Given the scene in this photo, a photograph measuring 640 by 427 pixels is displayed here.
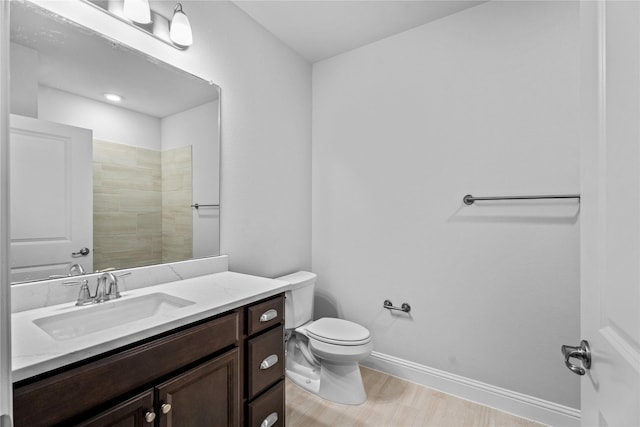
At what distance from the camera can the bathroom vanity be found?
729 millimetres

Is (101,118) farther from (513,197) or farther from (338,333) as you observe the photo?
(513,197)

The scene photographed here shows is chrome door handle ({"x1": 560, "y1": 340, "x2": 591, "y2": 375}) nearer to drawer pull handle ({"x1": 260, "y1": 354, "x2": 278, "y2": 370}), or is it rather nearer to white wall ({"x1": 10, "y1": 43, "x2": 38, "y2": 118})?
drawer pull handle ({"x1": 260, "y1": 354, "x2": 278, "y2": 370})

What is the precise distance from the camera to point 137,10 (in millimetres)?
1354

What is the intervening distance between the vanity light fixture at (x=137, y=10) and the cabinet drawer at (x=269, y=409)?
1.78 m

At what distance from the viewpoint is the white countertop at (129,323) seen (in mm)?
720

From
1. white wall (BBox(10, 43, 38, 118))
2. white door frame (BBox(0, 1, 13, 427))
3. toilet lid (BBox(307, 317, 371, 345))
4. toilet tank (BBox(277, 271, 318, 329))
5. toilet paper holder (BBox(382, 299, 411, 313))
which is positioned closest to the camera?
white door frame (BBox(0, 1, 13, 427))

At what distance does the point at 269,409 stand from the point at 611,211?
1.43 m

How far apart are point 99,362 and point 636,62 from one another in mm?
1296

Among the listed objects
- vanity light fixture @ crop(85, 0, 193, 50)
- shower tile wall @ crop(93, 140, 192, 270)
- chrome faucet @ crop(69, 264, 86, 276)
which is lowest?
chrome faucet @ crop(69, 264, 86, 276)

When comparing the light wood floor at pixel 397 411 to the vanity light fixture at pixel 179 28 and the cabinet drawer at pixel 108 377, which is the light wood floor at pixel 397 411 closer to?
the cabinet drawer at pixel 108 377

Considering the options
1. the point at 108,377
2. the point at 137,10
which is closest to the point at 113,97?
the point at 137,10

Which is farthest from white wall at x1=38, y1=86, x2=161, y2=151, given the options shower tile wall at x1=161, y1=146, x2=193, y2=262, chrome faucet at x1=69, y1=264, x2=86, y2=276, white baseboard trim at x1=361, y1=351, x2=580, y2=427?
white baseboard trim at x1=361, y1=351, x2=580, y2=427

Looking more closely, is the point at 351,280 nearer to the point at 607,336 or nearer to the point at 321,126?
the point at 321,126

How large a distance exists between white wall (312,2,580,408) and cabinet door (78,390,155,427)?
1.66 m
